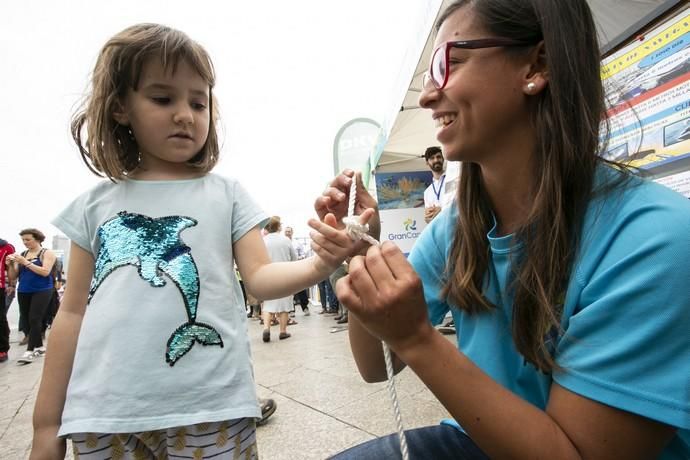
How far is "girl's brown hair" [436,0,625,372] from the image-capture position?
0.81 m

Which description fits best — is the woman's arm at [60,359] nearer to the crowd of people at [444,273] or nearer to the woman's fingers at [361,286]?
the crowd of people at [444,273]

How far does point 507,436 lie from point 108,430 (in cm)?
82

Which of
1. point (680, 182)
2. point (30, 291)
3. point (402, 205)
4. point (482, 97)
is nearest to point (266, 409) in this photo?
point (482, 97)

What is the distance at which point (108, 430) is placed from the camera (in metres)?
0.87

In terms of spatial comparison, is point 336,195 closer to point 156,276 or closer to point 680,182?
point 156,276

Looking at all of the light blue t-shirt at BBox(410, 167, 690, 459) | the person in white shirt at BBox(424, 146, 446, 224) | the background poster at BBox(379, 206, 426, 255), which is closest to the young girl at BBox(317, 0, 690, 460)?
the light blue t-shirt at BBox(410, 167, 690, 459)

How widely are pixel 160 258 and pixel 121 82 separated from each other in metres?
0.50

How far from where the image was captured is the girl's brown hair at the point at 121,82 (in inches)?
41.2

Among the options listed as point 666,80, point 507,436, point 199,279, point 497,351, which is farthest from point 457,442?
point 666,80

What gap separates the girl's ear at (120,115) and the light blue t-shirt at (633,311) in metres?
1.18

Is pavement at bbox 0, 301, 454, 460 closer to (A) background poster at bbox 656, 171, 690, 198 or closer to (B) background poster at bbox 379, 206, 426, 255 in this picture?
(A) background poster at bbox 656, 171, 690, 198

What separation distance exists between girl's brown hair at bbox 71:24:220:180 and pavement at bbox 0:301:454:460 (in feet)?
5.50

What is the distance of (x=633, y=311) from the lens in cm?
66

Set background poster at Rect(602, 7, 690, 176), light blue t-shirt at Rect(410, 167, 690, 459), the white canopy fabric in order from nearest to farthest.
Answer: light blue t-shirt at Rect(410, 167, 690, 459) < background poster at Rect(602, 7, 690, 176) < the white canopy fabric
